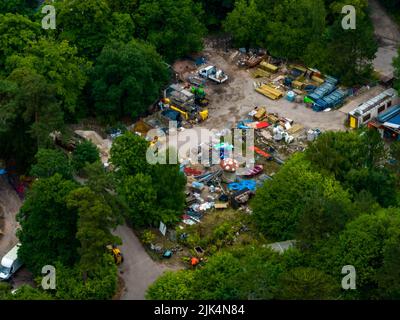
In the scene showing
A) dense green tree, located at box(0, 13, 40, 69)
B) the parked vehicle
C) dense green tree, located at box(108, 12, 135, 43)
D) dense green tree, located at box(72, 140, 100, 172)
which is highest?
dense green tree, located at box(0, 13, 40, 69)

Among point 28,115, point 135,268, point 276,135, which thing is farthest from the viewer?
point 276,135

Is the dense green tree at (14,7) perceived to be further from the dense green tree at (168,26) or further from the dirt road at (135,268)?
the dirt road at (135,268)

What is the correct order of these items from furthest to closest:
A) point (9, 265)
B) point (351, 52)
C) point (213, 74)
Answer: point (213, 74), point (351, 52), point (9, 265)

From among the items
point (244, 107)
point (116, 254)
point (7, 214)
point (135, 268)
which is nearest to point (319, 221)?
point (135, 268)

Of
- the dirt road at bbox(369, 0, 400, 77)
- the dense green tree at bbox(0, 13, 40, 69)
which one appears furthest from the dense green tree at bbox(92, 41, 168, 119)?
the dirt road at bbox(369, 0, 400, 77)

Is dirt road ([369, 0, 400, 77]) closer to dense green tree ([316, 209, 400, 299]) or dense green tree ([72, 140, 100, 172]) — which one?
dense green tree ([316, 209, 400, 299])

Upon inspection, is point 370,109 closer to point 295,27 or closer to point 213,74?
point 295,27
